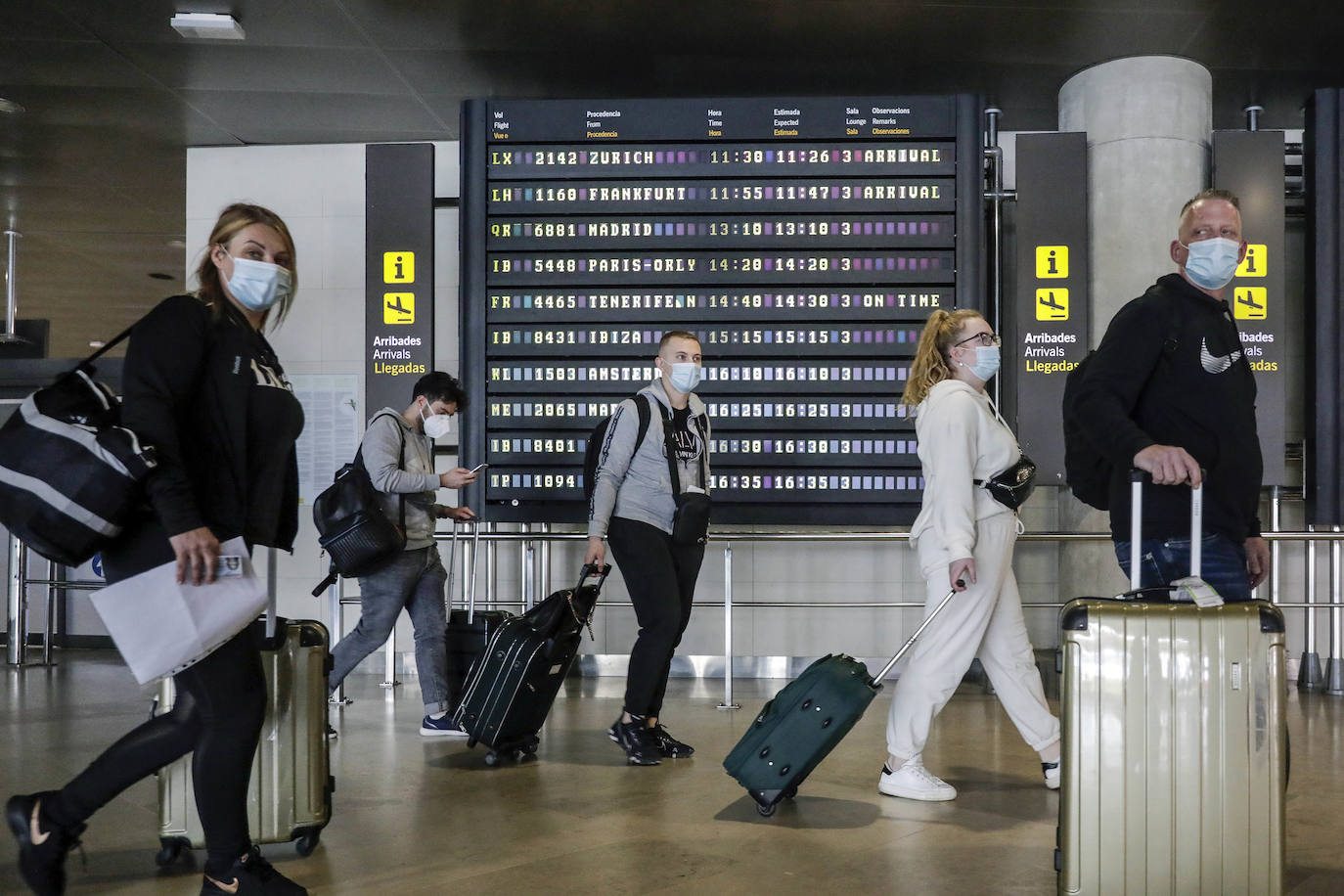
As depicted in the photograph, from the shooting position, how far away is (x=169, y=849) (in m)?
3.13

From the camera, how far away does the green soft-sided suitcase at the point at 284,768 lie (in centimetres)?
312

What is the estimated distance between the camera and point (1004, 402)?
→ 257 inches

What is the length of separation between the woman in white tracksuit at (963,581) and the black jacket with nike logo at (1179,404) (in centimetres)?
96

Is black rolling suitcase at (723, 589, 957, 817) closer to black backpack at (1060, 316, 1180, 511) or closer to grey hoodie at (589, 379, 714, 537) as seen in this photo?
black backpack at (1060, 316, 1180, 511)

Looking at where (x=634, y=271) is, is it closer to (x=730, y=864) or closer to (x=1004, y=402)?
(x=1004, y=402)

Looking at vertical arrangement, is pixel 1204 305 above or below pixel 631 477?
above

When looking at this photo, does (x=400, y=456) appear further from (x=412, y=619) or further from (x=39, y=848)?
(x=39, y=848)

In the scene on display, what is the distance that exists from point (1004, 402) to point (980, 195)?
1.22 m

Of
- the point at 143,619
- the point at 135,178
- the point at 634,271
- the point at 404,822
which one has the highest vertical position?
the point at 135,178

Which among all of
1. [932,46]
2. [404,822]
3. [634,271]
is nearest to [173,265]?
[634,271]

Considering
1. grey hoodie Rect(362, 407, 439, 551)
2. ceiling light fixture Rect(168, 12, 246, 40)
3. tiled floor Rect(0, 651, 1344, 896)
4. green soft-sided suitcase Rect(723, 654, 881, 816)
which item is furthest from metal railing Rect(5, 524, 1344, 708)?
ceiling light fixture Rect(168, 12, 246, 40)

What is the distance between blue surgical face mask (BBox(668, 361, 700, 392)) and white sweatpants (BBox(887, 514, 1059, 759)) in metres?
1.28

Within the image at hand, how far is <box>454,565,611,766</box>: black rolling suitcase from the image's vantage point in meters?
4.58

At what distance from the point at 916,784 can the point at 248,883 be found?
223 cm
